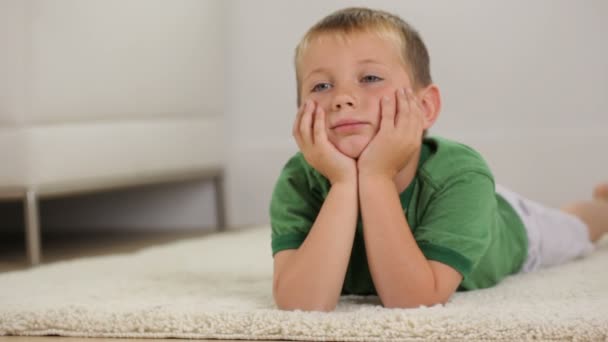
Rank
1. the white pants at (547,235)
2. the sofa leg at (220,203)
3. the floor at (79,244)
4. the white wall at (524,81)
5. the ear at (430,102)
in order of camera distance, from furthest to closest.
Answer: the sofa leg at (220,203)
the white wall at (524,81)
the floor at (79,244)
the white pants at (547,235)
the ear at (430,102)

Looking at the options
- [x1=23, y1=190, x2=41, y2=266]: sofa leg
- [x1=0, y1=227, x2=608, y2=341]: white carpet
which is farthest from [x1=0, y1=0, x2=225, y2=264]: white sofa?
[x1=0, y1=227, x2=608, y2=341]: white carpet

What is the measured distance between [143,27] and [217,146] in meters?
0.37

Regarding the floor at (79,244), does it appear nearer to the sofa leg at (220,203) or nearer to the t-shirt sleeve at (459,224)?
the sofa leg at (220,203)

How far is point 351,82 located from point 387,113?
5 centimetres

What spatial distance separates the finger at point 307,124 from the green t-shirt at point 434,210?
0.09 m

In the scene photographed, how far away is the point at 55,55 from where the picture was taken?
1.64 metres

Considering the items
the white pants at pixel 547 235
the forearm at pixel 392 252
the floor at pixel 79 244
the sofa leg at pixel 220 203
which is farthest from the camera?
the sofa leg at pixel 220 203

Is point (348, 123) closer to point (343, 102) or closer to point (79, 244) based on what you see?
point (343, 102)

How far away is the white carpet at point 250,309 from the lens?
869mm

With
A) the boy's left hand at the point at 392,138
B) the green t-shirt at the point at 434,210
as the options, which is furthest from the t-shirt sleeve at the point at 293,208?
the boy's left hand at the point at 392,138

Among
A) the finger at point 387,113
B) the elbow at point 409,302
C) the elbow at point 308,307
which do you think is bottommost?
the elbow at point 308,307

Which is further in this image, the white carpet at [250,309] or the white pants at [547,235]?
the white pants at [547,235]

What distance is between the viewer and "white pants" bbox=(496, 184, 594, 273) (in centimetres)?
134

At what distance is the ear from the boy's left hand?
8 cm
